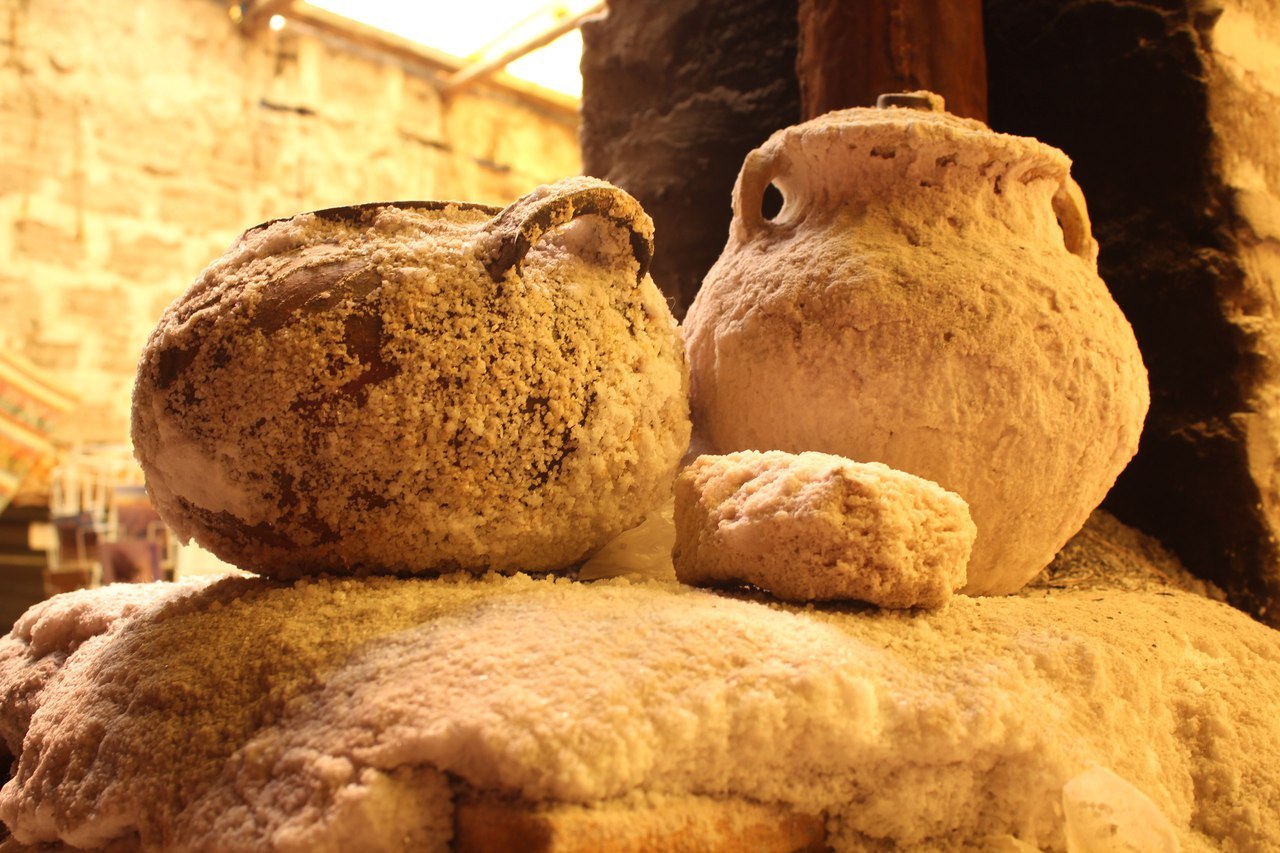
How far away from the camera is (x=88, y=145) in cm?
289

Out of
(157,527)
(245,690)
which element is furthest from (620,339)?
(157,527)

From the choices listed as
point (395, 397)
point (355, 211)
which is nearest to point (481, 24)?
point (355, 211)

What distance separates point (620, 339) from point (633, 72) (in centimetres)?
122

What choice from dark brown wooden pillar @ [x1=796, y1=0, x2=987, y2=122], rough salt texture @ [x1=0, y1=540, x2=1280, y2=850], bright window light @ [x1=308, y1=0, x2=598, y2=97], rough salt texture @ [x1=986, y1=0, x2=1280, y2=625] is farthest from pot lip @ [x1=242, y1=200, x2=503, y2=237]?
bright window light @ [x1=308, y1=0, x2=598, y2=97]

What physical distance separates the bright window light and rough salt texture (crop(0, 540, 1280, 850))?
2586mm

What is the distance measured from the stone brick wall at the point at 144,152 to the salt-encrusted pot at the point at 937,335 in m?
2.45

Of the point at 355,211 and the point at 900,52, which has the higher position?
the point at 900,52

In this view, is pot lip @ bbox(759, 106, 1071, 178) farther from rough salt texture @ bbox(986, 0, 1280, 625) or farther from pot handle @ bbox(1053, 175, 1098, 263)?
rough salt texture @ bbox(986, 0, 1280, 625)

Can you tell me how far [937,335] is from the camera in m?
1.00

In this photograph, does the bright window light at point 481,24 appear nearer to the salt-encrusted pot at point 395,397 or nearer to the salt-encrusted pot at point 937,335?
the salt-encrusted pot at point 937,335

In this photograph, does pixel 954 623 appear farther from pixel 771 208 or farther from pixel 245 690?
pixel 771 208

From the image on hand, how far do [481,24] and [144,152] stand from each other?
3.89 ft

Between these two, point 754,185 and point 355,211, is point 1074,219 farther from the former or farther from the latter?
point 355,211

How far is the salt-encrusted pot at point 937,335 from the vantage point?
998mm
